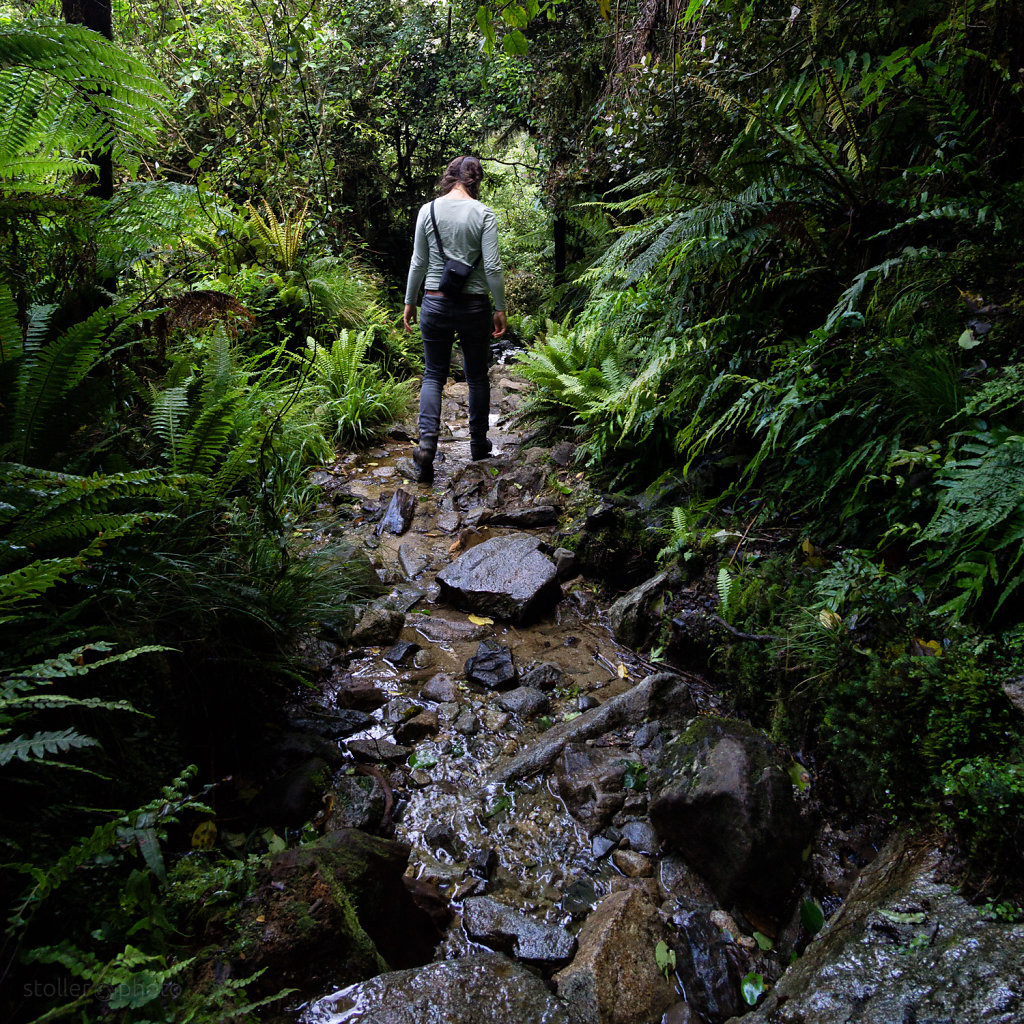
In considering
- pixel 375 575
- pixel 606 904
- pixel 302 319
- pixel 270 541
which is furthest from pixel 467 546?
pixel 302 319

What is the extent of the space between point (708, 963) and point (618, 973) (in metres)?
0.27

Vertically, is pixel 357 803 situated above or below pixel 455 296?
below

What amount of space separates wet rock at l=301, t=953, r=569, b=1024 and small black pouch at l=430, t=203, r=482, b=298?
4.67 m

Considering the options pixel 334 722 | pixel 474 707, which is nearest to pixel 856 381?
pixel 474 707

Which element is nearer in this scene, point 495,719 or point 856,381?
point 856,381

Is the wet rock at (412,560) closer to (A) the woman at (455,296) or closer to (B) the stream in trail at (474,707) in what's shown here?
(B) the stream in trail at (474,707)

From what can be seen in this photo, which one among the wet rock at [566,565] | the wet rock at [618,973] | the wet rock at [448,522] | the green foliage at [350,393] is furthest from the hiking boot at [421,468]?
the wet rock at [618,973]

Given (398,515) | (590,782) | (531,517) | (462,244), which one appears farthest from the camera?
(462,244)

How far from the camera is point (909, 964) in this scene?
1.38m

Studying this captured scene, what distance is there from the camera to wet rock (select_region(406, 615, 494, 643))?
3.49m

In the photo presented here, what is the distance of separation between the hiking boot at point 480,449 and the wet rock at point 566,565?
2212 millimetres

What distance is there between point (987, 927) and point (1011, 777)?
0.34m

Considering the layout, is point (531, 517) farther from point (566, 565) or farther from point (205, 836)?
point (205, 836)

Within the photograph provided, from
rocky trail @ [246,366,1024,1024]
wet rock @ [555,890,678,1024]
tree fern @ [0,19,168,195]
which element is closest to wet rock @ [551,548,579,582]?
rocky trail @ [246,366,1024,1024]
